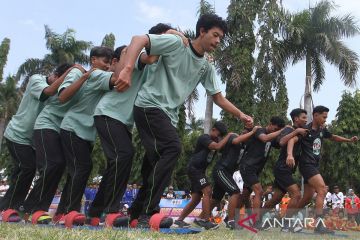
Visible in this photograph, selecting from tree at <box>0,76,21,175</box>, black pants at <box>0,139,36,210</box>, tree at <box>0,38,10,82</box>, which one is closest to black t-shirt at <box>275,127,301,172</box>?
black pants at <box>0,139,36,210</box>

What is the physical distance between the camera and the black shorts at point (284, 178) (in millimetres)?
7402

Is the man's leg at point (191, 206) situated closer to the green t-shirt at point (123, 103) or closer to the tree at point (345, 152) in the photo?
the green t-shirt at point (123, 103)

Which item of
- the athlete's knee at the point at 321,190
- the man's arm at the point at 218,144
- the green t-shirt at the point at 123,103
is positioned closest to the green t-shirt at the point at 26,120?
the green t-shirt at the point at 123,103

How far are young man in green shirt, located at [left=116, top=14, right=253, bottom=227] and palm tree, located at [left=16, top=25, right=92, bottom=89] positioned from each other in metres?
28.3

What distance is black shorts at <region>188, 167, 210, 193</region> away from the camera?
783 centimetres

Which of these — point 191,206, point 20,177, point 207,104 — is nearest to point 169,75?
point 20,177

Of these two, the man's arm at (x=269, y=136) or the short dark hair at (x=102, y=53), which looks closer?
the short dark hair at (x=102, y=53)

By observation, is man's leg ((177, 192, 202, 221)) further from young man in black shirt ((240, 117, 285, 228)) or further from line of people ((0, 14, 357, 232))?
young man in black shirt ((240, 117, 285, 228))

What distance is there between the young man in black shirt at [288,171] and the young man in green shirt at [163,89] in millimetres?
2970

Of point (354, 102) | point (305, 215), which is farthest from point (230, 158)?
point (354, 102)

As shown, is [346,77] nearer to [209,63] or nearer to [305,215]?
[305,215]

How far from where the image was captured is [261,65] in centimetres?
2508

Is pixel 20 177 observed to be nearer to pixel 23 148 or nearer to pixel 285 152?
pixel 23 148

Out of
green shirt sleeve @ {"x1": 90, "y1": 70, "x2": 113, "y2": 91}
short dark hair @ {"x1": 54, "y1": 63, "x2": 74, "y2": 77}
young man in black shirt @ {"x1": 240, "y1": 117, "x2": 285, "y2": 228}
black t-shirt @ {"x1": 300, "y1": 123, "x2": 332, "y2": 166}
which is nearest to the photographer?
green shirt sleeve @ {"x1": 90, "y1": 70, "x2": 113, "y2": 91}
